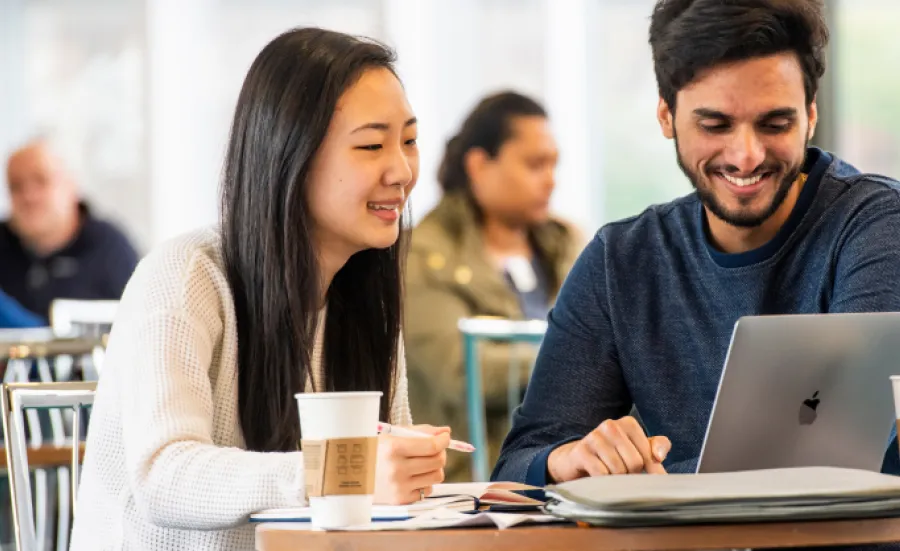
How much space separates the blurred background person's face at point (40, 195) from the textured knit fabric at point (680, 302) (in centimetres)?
378

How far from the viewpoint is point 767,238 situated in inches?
72.4

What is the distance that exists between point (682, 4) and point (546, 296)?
239cm

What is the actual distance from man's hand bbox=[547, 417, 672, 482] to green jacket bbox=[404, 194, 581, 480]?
2070mm

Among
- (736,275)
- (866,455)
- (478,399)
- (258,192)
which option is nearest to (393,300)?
(258,192)

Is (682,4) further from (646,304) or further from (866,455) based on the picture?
(866,455)

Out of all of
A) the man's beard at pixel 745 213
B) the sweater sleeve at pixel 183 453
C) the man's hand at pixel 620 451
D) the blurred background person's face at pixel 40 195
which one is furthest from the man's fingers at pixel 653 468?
the blurred background person's face at pixel 40 195

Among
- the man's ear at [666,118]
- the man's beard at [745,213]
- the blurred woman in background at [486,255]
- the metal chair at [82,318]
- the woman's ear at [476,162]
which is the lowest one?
the metal chair at [82,318]

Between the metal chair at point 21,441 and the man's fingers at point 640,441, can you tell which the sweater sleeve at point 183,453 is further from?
the man's fingers at point 640,441

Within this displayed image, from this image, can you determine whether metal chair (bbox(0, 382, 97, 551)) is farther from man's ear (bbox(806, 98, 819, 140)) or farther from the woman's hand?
man's ear (bbox(806, 98, 819, 140))

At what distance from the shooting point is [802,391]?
1.31 meters

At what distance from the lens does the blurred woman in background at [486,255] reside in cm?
371

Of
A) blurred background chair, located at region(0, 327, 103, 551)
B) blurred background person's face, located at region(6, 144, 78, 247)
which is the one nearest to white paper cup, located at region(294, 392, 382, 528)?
blurred background chair, located at region(0, 327, 103, 551)

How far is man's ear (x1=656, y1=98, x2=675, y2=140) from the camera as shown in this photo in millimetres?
1905

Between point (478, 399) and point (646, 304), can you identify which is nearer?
point (646, 304)
